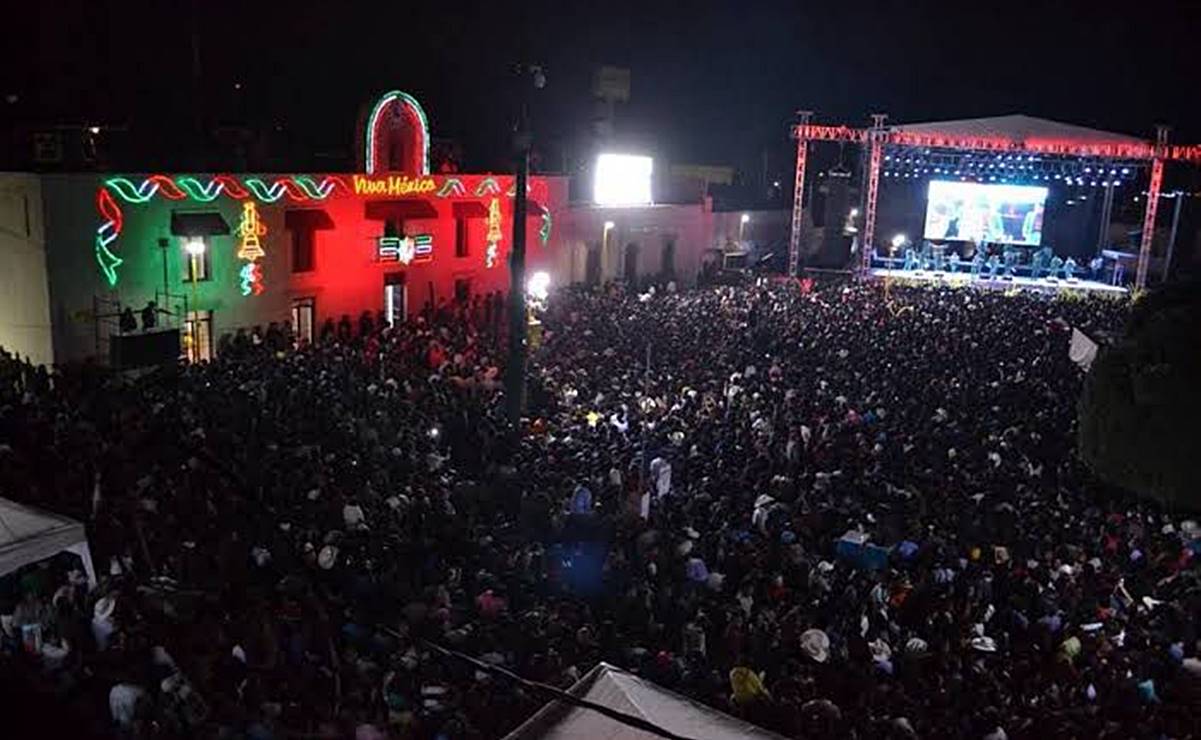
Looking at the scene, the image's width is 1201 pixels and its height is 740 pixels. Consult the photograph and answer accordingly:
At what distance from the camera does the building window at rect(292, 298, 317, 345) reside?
21625 mm

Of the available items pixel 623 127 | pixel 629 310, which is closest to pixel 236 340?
pixel 629 310

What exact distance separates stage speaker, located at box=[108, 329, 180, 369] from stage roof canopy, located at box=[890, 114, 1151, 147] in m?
25.2

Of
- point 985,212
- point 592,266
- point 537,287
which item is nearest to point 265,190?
point 537,287

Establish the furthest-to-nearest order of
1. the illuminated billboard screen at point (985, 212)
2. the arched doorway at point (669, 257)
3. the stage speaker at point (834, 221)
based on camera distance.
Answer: the stage speaker at point (834, 221) → the illuminated billboard screen at point (985, 212) → the arched doorway at point (669, 257)

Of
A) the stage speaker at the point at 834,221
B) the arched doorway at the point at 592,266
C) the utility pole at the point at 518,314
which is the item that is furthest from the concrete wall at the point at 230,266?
the stage speaker at the point at 834,221

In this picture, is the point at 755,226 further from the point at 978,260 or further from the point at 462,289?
the point at 462,289

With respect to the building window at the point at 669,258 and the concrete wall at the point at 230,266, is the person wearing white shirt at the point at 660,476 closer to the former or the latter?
the concrete wall at the point at 230,266

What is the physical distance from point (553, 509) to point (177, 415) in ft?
16.8

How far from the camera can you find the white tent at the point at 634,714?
195 inches

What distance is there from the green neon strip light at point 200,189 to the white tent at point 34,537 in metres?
11.8

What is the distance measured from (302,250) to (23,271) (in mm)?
6038

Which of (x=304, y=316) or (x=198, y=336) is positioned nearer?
(x=198, y=336)

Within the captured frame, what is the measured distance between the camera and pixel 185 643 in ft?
22.4

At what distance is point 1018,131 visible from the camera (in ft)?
108
